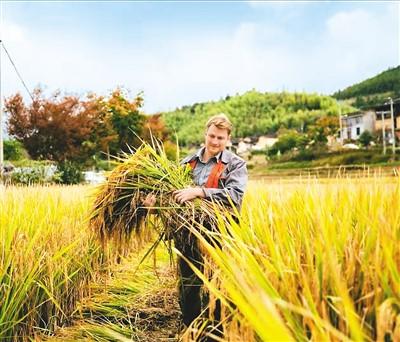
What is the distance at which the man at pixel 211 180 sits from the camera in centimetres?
310

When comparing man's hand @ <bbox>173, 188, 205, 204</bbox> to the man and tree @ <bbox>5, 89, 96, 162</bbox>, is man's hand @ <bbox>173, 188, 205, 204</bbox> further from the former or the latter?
tree @ <bbox>5, 89, 96, 162</bbox>

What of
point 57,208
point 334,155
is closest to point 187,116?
point 334,155

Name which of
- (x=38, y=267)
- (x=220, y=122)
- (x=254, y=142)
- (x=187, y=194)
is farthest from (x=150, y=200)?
(x=254, y=142)

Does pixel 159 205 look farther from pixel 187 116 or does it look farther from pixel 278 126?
pixel 187 116

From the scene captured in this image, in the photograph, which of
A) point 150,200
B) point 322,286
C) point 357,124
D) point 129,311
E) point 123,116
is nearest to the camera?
point 322,286

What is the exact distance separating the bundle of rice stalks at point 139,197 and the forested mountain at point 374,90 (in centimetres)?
8002

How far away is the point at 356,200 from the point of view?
228cm

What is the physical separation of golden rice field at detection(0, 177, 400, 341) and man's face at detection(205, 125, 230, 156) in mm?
429

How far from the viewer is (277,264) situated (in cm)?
150

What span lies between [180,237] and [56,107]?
17659 millimetres

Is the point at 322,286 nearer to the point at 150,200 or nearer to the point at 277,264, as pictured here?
the point at 277,264

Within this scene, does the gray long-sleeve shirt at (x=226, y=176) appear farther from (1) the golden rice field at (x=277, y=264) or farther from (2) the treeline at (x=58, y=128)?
(2) the treeline at (x=58, y=128)

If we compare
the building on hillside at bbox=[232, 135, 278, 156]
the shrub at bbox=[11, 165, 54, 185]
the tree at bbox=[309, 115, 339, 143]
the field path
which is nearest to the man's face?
the field path

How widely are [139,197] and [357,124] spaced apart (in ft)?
207
